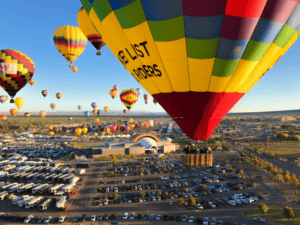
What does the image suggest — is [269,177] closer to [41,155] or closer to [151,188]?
[151,188]

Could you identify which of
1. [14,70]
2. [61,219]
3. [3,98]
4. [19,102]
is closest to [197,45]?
[61,219]

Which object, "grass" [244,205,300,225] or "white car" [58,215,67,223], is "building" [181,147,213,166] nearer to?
"grass" [244,205,300,225]

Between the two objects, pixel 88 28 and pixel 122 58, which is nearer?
pixel 122 58

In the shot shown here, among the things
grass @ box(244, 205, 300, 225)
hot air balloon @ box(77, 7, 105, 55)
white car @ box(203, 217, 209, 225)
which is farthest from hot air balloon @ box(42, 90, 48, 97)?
grass @ box(244, 205, 300, 225)

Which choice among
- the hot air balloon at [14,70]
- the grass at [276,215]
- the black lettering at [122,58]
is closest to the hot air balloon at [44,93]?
the hot air balloon at [14,70]

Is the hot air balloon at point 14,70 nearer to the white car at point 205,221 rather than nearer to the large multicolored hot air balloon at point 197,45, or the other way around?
the large multicolored hot air balloon at point 197,45

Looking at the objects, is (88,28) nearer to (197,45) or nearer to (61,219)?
(197,45)
